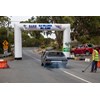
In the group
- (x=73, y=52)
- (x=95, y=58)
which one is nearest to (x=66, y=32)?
(x=73, y=52)

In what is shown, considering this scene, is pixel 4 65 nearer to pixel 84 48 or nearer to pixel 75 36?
pixel 84 48

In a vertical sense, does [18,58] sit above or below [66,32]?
below

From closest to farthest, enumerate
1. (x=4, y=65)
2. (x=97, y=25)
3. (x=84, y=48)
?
(x=4, y=65), (x=84, y=48), (x=97, y=25)

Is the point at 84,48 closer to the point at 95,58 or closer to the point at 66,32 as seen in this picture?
the point at 66,32

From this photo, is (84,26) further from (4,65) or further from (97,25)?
(4,65)

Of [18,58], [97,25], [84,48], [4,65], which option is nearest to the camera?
[4,65]

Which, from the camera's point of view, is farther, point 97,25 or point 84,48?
point 97,25

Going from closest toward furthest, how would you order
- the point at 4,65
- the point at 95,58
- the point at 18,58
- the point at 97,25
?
the point at 95,58, the point at 4,65, the point at 18,58, the point at 97,25

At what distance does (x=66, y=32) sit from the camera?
143 feet

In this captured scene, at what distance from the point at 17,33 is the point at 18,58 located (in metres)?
3.05

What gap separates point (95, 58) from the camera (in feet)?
74.6

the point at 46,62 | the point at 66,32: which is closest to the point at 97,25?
the point at 66,32

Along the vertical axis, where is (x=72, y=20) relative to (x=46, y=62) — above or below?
above

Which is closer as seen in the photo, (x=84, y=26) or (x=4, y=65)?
(x=4, y=65)
